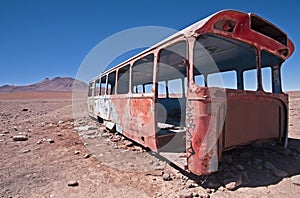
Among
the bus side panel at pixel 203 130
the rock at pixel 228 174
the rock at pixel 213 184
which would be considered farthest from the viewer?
the rock at pixel 228 174

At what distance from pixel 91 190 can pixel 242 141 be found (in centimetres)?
266

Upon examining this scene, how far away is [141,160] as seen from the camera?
4.35 metres

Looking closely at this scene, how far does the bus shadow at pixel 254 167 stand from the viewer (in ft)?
10.3

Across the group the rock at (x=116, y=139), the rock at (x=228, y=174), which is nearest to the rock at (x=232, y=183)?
the rock at (x=228, y=174)

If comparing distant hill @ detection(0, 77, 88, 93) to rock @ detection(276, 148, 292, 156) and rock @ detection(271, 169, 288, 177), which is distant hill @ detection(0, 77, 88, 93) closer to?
rock @ detection(276, 148, 292, 156)

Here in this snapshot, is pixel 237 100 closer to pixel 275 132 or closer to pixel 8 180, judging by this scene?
pixel 275 132

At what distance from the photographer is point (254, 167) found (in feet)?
11.8

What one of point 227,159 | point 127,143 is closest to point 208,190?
point 227,159

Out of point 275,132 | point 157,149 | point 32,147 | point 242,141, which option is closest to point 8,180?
point 32,147

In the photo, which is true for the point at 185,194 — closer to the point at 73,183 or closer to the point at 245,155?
the point at 73,183

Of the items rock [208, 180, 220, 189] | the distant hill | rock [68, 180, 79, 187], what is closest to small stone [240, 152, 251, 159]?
rock [208, 180, 220, 189]

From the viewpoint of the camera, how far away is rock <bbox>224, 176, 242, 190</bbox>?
2937mm

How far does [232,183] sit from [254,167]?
0.90m

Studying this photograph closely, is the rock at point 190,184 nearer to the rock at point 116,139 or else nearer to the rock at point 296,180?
the rock at point 296,180
